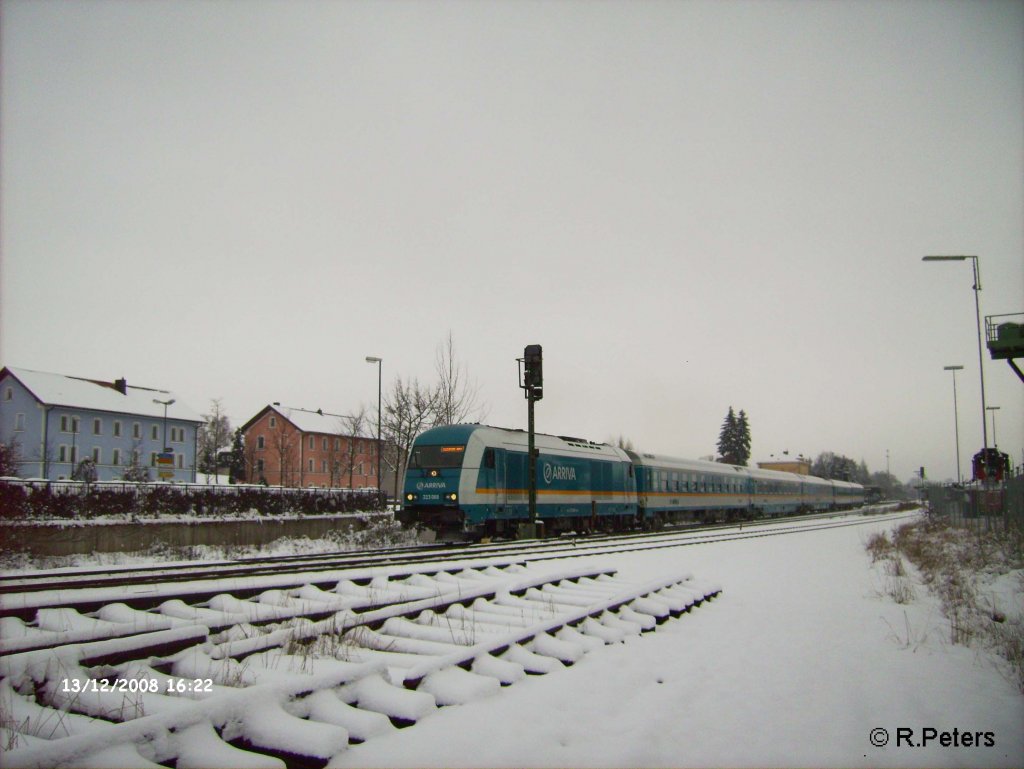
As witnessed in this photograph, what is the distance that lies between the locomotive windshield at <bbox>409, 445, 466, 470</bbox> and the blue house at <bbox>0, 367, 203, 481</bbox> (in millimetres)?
31523

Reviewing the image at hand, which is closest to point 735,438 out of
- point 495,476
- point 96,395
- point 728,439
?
point 728,439

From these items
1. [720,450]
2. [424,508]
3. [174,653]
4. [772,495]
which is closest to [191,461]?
[772,495]

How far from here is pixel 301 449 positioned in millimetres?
77750

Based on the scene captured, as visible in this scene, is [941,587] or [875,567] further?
[875,567]

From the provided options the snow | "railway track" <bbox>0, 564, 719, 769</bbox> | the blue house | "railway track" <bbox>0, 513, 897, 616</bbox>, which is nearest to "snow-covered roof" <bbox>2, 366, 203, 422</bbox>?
the blue house

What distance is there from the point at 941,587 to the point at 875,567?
15.0ft

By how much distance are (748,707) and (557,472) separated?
17.9 meters

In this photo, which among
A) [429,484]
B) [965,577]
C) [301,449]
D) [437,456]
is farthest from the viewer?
[301,449]

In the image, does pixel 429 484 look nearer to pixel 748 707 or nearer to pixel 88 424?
pixel 748 707

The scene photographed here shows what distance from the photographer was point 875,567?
16.1 metres

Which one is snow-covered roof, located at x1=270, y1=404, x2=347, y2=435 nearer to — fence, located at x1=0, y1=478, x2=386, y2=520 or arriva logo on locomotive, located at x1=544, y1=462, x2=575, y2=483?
fence, located at x1=0, y1=478, x2=386, y2=520

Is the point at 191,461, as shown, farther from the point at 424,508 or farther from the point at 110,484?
the point at 424,508

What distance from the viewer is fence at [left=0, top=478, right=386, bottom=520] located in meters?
17.5

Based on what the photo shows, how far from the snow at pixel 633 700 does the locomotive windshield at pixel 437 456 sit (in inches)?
441
